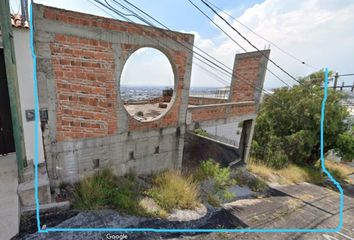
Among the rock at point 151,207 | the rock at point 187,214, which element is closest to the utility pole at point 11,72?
the rock at point 151,207

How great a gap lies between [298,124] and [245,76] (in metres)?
6.22

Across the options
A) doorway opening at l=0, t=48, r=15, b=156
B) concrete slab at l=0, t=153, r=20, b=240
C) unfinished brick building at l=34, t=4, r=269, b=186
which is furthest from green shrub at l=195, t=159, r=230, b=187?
doorway opening at l=0, t=48, r=15, b=156

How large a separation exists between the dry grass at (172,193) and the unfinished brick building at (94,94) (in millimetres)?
737

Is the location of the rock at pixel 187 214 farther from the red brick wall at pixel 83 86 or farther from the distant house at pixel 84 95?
the red brick wall at pixel 83 86

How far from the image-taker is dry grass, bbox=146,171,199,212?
4219 mm

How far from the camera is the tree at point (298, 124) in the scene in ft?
34.5

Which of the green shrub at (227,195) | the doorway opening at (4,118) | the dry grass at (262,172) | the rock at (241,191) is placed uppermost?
the doorway opening at (4,118)

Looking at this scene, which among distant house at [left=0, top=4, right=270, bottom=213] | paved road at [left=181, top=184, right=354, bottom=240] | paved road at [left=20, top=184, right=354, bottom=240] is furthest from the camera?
paved road at [left=181, top=184, right=354, bottom=240]

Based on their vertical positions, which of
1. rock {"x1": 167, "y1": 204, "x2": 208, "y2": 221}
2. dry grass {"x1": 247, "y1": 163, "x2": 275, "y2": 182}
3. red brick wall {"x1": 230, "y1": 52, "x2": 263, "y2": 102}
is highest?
red brick wall {"x1": 230, "y1": 52, "x2": 263, "y2": 102}

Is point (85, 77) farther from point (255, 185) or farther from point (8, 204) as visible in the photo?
point (255, 185)

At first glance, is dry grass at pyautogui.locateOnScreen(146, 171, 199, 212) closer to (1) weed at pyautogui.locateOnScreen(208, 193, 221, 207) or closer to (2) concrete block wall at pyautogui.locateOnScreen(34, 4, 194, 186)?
(1) weed at pyautogui.locateOnScreen(208, 193, 221, 207)

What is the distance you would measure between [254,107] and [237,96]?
98cm

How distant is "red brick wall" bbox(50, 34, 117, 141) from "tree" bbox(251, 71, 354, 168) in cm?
1093

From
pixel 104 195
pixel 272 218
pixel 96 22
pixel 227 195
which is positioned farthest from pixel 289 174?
pixel 96 22
